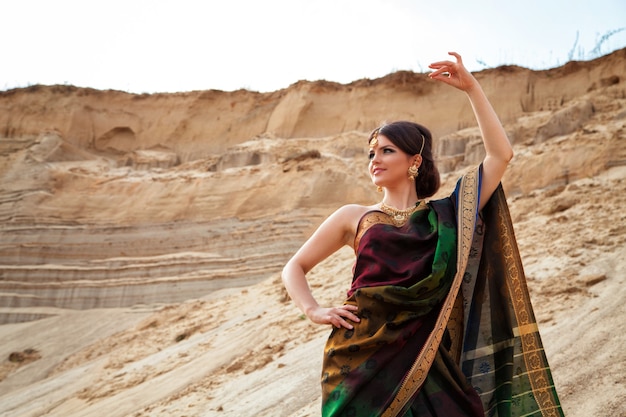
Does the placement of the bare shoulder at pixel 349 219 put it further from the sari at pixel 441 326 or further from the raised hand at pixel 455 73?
the raised hand at pixel 455 73

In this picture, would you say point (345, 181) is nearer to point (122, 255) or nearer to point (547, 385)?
point (122, 255)

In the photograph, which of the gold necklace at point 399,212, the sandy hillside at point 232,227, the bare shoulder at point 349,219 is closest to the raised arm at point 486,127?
the gold necklace at point 399,212

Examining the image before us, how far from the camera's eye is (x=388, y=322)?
2.03 metres

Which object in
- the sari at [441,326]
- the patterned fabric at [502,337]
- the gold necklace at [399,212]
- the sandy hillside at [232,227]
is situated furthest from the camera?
the sandy hillside at [232,227]

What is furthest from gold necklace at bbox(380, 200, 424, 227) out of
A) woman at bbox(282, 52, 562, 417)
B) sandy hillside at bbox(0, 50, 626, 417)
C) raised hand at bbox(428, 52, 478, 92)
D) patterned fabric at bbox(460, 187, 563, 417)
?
sandy hillside at bbox(0, 50, 626, 417)

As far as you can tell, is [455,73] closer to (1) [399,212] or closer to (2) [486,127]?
(2) [486,127]

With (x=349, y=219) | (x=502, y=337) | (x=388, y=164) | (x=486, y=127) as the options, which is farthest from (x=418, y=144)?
(x=502, y=337)

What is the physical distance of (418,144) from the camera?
7.84 feet

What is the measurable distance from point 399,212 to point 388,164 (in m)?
0.21

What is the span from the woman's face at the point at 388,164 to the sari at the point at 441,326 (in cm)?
15

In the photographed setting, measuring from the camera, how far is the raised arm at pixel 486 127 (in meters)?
2.29

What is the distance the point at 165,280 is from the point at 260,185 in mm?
3498

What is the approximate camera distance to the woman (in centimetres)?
200

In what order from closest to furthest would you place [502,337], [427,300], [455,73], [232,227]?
[427,300], [502,337], [455,73], [232,227]
